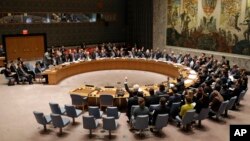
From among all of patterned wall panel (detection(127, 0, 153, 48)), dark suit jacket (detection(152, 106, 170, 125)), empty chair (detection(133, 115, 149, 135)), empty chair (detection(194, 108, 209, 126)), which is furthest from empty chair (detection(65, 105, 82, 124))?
patterned wall panel (detection(127, 0, 153, 48))

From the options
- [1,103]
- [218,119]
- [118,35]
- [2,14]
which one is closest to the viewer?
[218,119]

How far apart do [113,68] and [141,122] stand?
1104 cm

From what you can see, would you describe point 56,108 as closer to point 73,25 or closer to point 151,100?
point 151,100

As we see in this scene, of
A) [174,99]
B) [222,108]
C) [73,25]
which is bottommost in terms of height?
[222,108]

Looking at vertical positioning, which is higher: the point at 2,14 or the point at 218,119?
the point at 2,14

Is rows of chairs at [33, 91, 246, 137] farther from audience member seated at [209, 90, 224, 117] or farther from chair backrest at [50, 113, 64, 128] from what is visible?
audience member seated at [209, 90, 224, 117]

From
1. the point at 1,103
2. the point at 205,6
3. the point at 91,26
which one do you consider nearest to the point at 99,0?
the point at 91,26

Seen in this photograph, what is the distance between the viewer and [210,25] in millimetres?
18750

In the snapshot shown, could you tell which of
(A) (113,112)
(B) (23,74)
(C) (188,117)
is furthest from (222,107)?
(B) (23,74)

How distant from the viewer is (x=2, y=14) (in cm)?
2012

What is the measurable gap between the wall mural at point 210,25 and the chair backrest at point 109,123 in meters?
12.1

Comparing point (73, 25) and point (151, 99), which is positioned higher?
point (73, 25)

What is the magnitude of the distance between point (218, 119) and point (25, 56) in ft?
56.0

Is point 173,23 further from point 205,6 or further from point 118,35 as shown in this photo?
point 118,35
